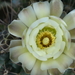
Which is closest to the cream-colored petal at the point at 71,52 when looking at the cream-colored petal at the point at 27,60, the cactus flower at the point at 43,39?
the cactus flower at the point at 43,39

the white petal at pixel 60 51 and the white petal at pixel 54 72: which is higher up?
the white petal at pixel 60 51

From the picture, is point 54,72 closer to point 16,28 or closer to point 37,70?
point 37,70

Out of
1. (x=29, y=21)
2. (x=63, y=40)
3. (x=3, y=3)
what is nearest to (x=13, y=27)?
(x=29, y=21)

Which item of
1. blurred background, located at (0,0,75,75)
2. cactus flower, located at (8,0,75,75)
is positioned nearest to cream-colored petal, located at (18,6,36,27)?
cactus flower, located at (8,0,75,75)

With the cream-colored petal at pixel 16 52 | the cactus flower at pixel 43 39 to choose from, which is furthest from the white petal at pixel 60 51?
the cream-colored petal at pixel 16 52

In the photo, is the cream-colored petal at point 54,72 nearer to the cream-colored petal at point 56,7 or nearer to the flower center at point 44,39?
the flower center at point 44,39

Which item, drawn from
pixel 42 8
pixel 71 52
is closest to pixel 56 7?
pixel 42 8

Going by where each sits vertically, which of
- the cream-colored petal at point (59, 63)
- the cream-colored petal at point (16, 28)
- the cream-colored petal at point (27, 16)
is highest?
the cream-colored petal at point (27, 16)
